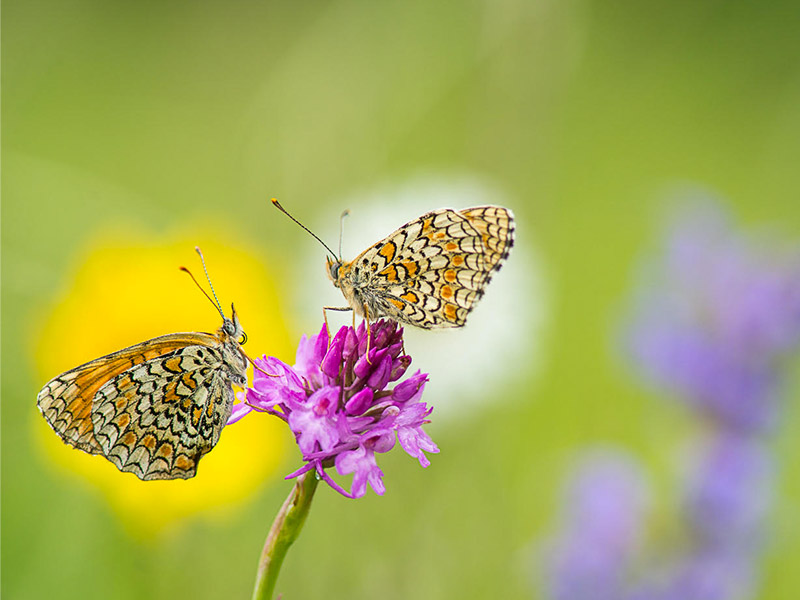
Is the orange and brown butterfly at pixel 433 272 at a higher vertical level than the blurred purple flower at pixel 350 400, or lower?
higher

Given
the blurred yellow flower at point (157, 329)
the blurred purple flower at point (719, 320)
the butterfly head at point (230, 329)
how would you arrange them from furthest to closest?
the blurred purple flower at point (719, 320), the blurred yellow flower at point (157, 329), the butterfly head at point (230, 329)

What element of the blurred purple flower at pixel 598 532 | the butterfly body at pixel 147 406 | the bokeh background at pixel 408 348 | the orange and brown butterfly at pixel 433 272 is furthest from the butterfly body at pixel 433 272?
the blurred purple flower at pixel 598 532

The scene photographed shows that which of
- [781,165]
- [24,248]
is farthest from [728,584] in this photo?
[781,165]

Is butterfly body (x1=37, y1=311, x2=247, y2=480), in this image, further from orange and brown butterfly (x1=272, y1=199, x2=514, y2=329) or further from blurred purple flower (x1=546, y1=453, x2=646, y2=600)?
blurred purple flower (x1=546, y1=453, x2=646, y2=600)

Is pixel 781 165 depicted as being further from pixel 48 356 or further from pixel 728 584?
pixel 48 356

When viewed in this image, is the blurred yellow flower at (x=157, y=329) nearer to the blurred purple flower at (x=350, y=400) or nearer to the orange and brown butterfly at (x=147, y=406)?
the orange and brown butterfly at (x=147, y=406)

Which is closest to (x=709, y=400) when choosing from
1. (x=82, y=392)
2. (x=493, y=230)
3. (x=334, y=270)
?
(x=493, y=230)
